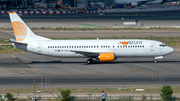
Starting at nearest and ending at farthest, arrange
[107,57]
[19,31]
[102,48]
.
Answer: [107,57]
[102,48]
[19,31]

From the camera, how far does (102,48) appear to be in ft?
172

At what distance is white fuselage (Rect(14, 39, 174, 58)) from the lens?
52219mm

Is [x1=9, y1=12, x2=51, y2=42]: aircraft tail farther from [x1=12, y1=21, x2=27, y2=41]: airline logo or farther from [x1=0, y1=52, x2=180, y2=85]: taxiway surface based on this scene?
[x1=0, y1=52, x2=180, y2=85]: taxiway surface

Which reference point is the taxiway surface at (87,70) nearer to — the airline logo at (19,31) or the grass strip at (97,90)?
the grass strip at (97,90)

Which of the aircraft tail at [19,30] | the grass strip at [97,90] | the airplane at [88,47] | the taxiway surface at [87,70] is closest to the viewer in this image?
the grass strip at [97,90]

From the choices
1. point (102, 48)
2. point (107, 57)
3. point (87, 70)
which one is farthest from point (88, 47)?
point (87, 70)

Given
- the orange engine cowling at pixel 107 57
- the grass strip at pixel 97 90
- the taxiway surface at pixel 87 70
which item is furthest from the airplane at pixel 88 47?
the grass strip at pixel 97 90

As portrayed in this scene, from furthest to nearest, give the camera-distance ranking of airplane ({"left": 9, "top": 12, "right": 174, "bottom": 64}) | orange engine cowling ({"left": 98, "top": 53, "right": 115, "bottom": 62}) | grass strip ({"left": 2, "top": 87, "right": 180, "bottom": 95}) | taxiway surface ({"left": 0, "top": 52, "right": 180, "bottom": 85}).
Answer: airplane ({"left": 9, "top": 12, "right": 174, "bottom": 64}), orange engine cowling ({"left": 98, "top": 53, "right": 115, "bottom": 62}), taxiway surface ({"left": 0, "top": 52, "right": 180, "bottom": 85}), grass strip ({"left": 2, "top": 87, "right": 180, "bottom": 95})

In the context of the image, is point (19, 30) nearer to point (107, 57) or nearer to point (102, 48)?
point (102, 48)

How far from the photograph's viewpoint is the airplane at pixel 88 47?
52219 millimetres

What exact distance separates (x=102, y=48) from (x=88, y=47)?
8.68 feet

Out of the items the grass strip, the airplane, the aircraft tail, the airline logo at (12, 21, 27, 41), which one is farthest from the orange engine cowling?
the grass strip

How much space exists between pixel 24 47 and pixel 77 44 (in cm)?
994

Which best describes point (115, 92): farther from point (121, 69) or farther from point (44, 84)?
point (121, 69)
